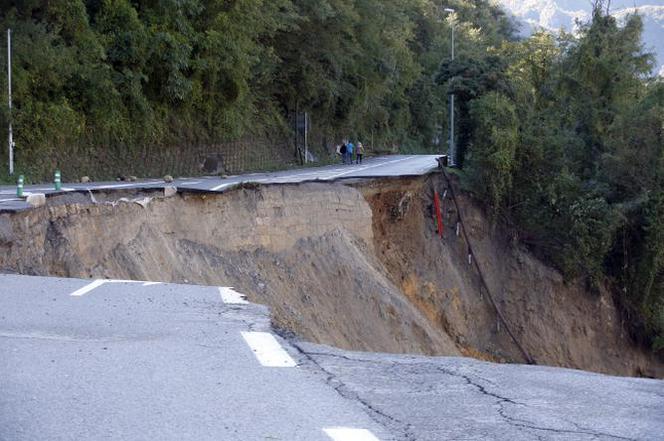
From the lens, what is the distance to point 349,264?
27203 millimetres

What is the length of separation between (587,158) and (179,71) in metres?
16.8

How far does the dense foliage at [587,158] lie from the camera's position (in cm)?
3167

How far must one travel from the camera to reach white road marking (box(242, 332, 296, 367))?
7.34 meters

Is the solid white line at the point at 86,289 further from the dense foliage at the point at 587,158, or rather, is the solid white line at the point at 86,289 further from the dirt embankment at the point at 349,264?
the dense foliage at the point at 587,158

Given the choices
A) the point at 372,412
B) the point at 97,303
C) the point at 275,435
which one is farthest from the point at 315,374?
the point at 97,303

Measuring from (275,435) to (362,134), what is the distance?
61.8 meters

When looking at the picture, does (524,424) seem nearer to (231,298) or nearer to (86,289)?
(231,298)

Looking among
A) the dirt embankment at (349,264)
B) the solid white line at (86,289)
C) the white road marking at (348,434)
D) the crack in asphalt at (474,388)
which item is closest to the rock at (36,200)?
the dirt embankment at (349,264)

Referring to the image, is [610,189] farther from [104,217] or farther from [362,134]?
[362,134]

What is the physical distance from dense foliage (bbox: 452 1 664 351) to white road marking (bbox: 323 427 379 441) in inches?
1075

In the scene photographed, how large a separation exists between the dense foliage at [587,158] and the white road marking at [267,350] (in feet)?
81.5

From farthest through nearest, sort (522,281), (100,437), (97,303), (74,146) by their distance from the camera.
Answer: (522,281), (74,146), (97,303), (100,437)

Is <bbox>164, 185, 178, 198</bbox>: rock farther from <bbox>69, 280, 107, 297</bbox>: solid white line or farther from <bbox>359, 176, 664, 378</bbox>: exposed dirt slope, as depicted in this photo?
<bbox>359, 176, 664, 378</bbox>: exposed dirt slope

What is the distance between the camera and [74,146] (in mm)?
31797
